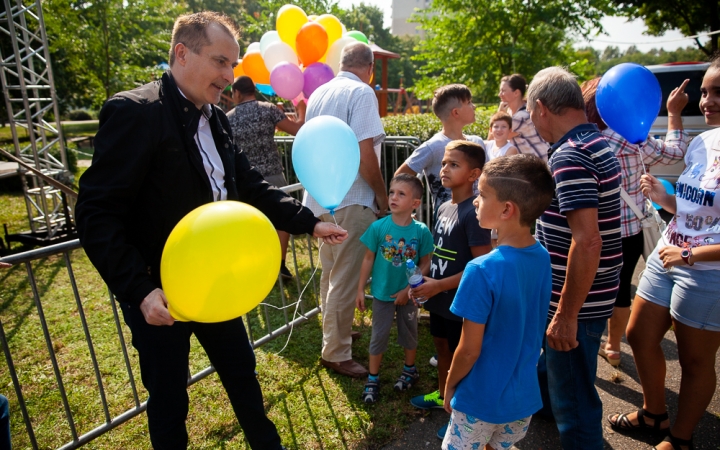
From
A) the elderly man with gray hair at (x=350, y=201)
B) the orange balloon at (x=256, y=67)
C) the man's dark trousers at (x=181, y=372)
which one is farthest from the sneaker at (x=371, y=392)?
the orange balloon at (x=256, y=67)

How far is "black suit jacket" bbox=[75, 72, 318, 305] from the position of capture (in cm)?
164

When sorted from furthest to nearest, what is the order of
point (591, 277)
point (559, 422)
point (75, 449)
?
point (75, 449) < point (559, 422) < point (591, 277)

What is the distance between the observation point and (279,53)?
564cm

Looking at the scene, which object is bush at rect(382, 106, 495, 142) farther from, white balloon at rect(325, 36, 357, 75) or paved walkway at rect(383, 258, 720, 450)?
paved walkway at rect(383, 258, 720, 450)

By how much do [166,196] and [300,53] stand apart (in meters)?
4.02

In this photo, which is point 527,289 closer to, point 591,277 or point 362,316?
point 591,277

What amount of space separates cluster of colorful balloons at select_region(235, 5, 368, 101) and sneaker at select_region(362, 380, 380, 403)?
3.41 metres

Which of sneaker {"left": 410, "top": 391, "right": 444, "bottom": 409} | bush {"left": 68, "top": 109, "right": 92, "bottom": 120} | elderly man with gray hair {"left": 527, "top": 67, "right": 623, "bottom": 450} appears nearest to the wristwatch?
elderly man with gray hair {"left": 527, "top": 67, "right": 623, "bottom": 450}

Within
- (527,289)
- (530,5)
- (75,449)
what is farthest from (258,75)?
(530,5)

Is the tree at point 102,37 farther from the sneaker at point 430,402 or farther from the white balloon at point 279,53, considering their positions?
the sneaker at point 430,402

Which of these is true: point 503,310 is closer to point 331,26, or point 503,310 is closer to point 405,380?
point 405,380

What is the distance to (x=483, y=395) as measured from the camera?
181 cm

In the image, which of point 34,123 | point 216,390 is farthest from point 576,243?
point 34,123

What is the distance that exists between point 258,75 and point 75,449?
504cm
